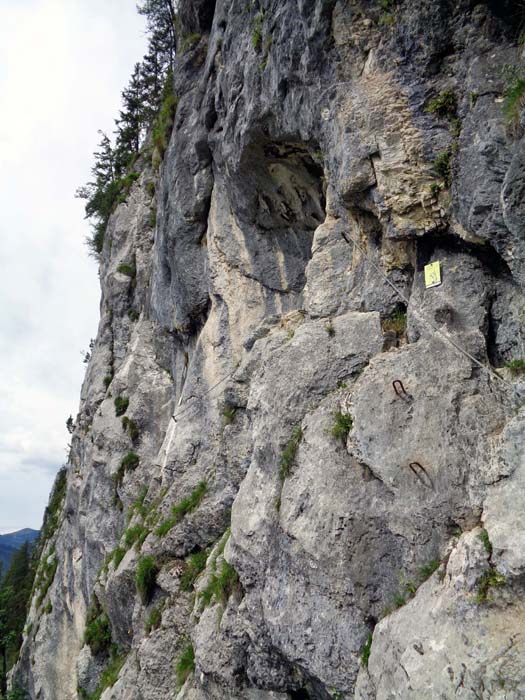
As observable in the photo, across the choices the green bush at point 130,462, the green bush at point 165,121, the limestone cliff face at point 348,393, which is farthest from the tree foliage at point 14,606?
the green bush at point 165,121

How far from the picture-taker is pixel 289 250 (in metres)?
14.9

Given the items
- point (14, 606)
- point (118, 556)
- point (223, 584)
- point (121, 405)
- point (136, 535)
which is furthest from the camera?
point (14, 606)

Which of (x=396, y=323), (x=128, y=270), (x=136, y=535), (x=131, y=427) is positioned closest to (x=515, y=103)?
(x=396, y=323)

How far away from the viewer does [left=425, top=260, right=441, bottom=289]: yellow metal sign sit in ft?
27.2

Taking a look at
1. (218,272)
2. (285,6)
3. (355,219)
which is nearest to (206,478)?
(218,272)

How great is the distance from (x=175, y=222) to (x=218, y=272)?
10.2ft

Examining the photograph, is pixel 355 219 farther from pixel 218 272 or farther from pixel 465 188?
pixel 218 272

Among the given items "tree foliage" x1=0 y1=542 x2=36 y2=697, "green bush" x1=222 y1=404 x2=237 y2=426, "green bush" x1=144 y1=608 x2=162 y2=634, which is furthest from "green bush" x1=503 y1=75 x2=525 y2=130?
"tree foliage" x1=0 y1=542 x2=36 y2=697

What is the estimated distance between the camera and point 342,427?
791 centimetres

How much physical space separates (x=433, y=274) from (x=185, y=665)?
886 cm

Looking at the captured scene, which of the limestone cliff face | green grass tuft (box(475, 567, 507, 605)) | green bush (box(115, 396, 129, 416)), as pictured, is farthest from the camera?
green bush (box(115, 396, 129, 416))

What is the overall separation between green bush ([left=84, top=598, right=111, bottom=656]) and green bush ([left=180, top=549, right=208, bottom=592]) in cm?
650

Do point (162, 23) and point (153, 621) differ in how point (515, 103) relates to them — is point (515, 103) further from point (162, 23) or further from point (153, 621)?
point (162, 23)

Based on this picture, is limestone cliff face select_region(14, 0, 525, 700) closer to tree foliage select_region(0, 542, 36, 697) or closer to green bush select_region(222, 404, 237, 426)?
green bush select_region(222, 404, 237, 426)
